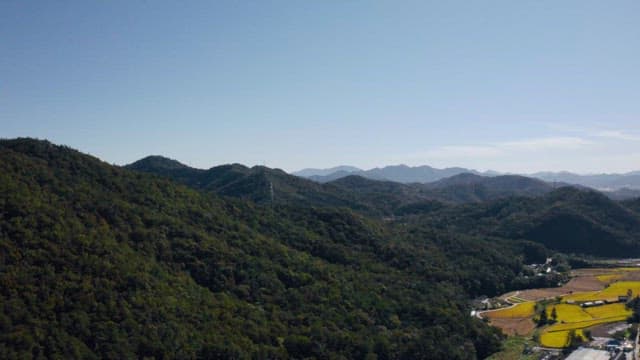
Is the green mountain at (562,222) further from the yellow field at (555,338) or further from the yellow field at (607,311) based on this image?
the yellow field at (555,338)

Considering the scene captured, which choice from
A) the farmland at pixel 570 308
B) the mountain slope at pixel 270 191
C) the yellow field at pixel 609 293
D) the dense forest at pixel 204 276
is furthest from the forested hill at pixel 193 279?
the mountain slope at pixel 270 191

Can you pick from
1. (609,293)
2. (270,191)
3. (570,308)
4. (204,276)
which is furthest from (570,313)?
(270,191)

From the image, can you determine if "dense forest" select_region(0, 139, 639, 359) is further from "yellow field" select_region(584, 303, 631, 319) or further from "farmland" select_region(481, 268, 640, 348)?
"yellow field" select_region(584, 303, 631, 319)

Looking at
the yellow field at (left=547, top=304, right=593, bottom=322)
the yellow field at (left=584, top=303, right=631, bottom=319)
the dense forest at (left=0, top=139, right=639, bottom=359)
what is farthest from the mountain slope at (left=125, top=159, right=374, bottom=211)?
the yellow field at (left=584, top=303, right=631, bottom=319)

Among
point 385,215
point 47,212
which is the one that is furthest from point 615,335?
point 385,215

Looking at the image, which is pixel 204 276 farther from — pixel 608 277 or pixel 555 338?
pixel 608 277
